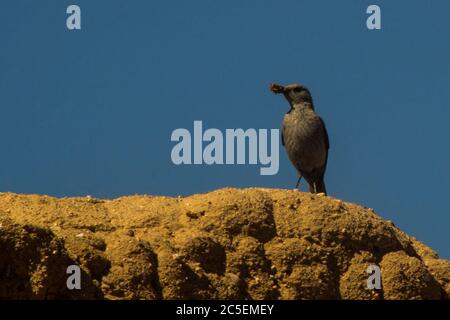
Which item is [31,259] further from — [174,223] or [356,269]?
[356,269]

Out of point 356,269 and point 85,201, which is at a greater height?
point 85,201

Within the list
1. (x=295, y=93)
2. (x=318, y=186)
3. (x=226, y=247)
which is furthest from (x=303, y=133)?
(x=226, y=247)

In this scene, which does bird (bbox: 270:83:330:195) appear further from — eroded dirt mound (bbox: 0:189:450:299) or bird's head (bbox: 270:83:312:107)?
eroded dirt mound (bbox: 0:189:450:299)

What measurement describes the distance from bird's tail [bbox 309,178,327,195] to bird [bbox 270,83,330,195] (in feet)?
0.78

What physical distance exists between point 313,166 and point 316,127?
674 mm

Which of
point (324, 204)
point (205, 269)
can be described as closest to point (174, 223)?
point (205, 269)

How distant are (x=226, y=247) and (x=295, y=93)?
624cm

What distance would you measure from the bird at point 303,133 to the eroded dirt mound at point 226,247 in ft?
14.2

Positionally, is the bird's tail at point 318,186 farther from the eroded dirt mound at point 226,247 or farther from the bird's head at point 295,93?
the eroded dirt mound at point 226,247

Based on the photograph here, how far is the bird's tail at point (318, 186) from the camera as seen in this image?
1897 cm

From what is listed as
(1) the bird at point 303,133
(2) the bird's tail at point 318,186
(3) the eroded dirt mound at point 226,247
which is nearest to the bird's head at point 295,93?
(1) the bird at point 303,133

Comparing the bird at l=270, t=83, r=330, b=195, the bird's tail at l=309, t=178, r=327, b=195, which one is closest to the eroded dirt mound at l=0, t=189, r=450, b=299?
the bird at l=270, t=83, r=330, b=195
